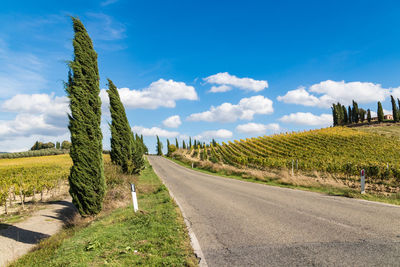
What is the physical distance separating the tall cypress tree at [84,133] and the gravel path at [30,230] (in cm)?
167

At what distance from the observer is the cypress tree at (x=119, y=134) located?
17.8 m

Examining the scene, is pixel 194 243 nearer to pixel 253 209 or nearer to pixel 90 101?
pixel 253 209

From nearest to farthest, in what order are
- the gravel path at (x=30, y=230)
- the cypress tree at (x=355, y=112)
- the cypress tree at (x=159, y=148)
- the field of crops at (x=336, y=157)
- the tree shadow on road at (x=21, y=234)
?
the gravel path at (x=30, y=230) → the tree shadow on road at (x=21, y=234) → the field of crops at (x=336, y=157) → the cypress tree at (x=355, y=112) → the cypress tree at (x=159, y=148)

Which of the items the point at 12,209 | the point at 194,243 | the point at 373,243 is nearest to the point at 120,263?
the point at 194,243

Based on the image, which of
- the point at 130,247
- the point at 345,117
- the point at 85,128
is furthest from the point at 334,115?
the point at 130,247

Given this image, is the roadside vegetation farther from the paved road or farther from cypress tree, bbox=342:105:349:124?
cypress tree, bbox=342:105:349:124

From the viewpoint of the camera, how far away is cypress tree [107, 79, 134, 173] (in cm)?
1778

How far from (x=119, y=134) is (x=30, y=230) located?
10820 mm

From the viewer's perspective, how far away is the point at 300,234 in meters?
4.61

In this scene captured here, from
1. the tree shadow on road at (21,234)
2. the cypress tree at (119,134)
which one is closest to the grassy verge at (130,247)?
the tree shadow on road at (21,234)

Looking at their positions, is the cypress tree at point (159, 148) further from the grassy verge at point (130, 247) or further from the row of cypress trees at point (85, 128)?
the grassy verge at point (130, 247)

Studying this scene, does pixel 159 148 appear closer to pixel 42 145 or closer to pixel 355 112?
pixel 42 145

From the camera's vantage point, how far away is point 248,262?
349 centimetres

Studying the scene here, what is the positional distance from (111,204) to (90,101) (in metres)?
5.14
